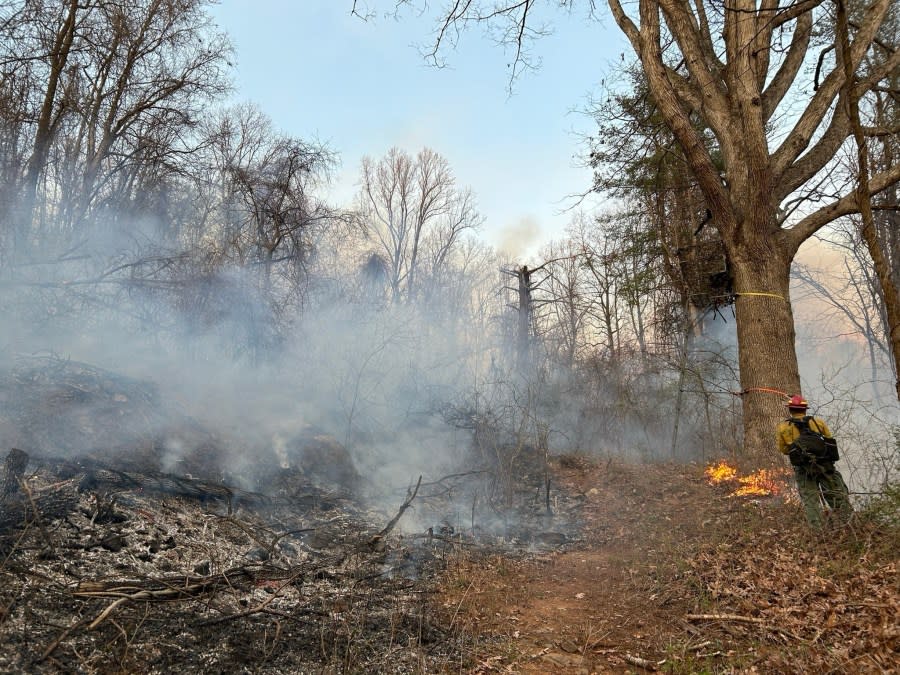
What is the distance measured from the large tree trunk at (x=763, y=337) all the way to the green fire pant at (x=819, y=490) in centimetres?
155

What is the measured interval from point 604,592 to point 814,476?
2.34 m

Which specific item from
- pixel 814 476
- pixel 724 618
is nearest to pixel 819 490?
pixel 814 476

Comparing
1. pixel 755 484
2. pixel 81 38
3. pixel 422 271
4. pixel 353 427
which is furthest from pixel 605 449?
pixel 422 271

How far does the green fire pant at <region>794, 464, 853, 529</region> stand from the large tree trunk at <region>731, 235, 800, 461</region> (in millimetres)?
1553

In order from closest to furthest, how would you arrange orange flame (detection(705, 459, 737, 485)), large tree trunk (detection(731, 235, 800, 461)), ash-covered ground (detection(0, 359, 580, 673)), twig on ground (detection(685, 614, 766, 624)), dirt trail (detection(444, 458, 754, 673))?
ash-covered ground (detection(0, 359, 580, 673)) → twig on ground (detection(685, 614, 766, 624)) → dirt trail (detection(444, 458, 754, 673)) → large tree trunk (detection(731, 235, 800, 461)) → orange flame (detection(705, 459, 737, 485))

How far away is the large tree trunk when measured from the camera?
7211 mm

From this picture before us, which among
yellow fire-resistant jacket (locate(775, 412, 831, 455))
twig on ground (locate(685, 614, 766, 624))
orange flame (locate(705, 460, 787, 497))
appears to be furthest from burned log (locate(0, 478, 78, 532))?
orange flame (locate(705, 460, 787, 497))

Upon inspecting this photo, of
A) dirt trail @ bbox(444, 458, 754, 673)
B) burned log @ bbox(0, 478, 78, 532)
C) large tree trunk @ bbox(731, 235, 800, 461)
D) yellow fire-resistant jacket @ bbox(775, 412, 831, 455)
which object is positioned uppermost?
large tree trunk @ bbox(731, 235, 800, 461)

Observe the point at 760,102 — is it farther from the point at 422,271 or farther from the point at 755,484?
the point at 422,271

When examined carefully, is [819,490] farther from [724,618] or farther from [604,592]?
[604,592]

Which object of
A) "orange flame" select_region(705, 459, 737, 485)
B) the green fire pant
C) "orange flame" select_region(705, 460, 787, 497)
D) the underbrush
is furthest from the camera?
"orange flame" select_region(705, 459, 737, 485)

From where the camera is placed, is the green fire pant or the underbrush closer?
the underbrush

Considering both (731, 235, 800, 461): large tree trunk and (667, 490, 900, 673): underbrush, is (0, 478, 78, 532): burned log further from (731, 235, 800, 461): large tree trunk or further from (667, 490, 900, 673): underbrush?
(731, 235, 800, 461): large tree trunk

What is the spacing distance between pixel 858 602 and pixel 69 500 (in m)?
6.42
